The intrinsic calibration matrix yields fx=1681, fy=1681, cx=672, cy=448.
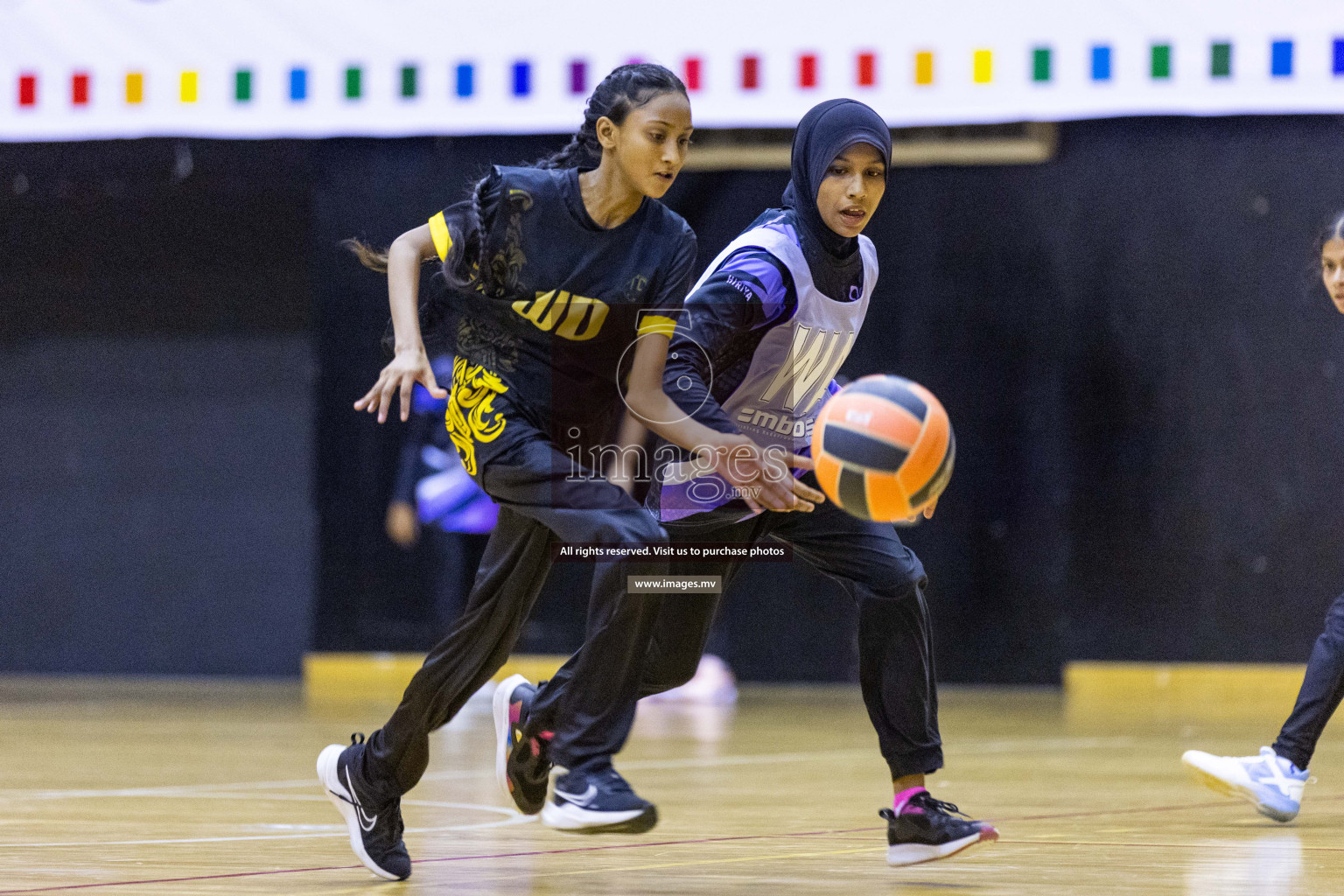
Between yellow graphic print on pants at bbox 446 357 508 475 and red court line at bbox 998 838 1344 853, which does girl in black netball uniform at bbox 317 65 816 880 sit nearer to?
yellow graphic print on pants at bbox 446 357 508 475

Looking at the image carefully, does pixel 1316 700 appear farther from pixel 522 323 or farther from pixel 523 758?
pixel 522 323

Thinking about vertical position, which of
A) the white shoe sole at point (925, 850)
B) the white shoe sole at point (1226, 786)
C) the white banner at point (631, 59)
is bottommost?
the white shoe sole at point (1226, 786)

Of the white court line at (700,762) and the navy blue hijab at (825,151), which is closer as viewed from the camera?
the navy blue hijab at (825,151)

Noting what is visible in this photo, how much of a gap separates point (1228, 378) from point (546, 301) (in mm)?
6655

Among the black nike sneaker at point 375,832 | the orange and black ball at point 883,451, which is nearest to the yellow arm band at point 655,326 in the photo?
the orange and black ball at point 883,451

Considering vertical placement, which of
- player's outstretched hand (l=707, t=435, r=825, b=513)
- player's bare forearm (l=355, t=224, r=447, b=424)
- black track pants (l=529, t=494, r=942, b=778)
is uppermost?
player's bare forearm (l=355, t=224, r=447, b=424)

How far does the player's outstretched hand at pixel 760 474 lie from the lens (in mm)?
3309

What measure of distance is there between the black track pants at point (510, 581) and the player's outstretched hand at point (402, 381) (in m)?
0.21

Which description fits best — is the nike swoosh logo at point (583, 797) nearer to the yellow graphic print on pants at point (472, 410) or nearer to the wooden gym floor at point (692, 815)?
the wooden gym floor at point (692, 815)

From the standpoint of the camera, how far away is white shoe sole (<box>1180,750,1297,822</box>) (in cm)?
429

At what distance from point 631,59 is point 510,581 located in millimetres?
4562

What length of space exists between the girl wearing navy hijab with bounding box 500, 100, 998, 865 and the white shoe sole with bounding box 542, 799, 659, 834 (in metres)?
0.24

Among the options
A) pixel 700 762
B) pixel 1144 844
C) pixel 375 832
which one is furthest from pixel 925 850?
pixel 700 762

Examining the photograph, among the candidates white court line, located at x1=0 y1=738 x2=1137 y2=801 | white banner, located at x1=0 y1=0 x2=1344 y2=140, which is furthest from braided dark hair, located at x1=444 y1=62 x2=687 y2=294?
white banner, located at x1=0 y1=0 x2=1344 y2=140
